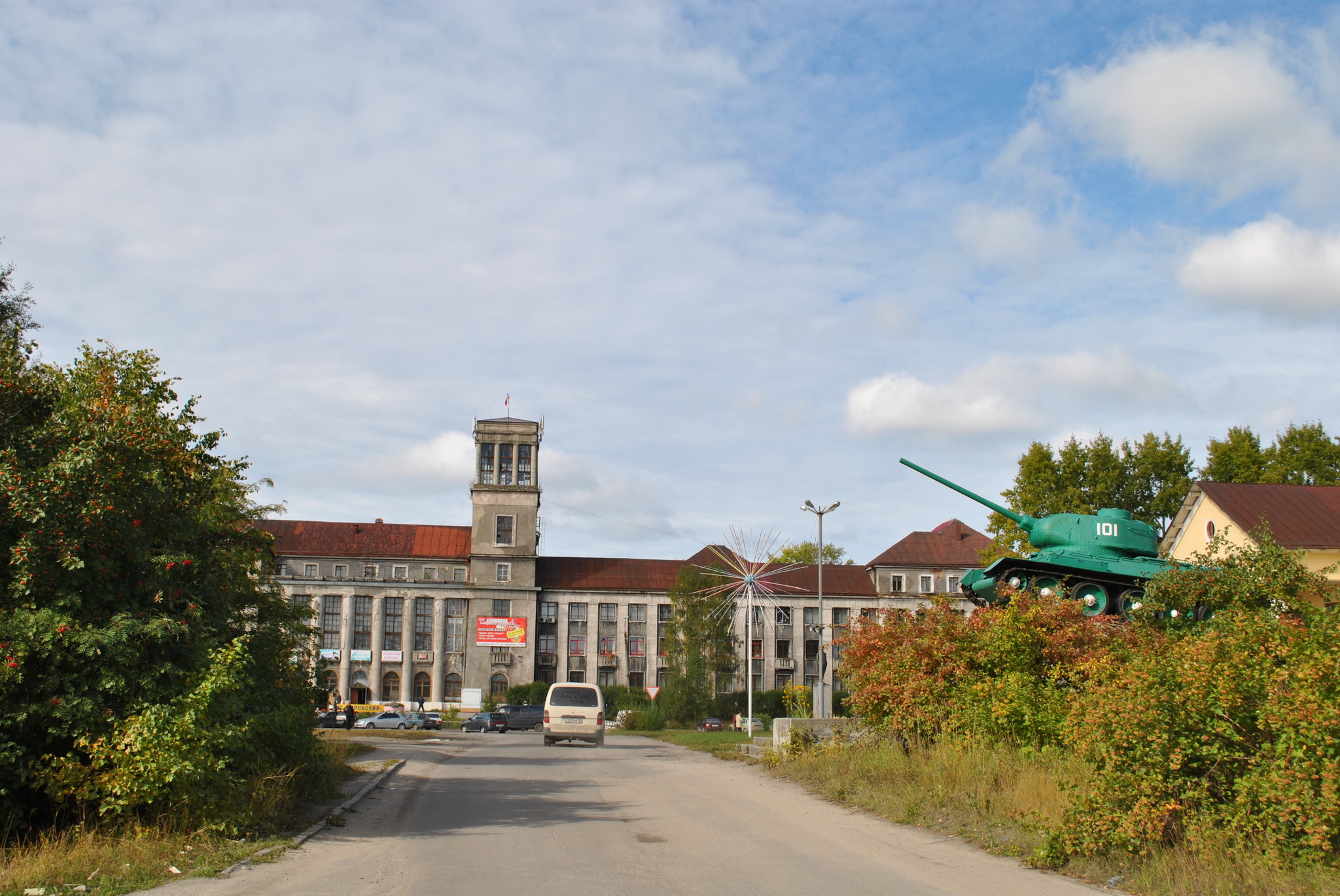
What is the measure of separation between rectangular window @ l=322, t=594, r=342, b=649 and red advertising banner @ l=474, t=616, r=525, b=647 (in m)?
10.3

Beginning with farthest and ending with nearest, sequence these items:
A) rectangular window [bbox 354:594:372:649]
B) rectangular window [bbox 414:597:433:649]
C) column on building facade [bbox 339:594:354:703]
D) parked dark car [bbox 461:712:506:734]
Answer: rectangular window [bbox 414:597:433:649] < rectangular window [bbox 354:594:372:649] < column on building facade [bbox 339:594:354:703] < parked dark car [bbox 461:712:506:734]

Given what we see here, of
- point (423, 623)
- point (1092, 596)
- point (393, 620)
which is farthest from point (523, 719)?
point (1092, 596)

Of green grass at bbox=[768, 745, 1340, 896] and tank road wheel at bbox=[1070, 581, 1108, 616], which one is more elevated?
tank road wheel at bbox=[1070, 581, 1108, 616]

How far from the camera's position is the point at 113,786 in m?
10.2

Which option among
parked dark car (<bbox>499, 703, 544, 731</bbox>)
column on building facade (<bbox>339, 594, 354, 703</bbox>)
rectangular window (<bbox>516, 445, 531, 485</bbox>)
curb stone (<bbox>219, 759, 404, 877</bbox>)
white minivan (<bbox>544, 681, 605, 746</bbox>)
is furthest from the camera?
rectangular window (<bbox>516, 445, 531, 485</bbox>)

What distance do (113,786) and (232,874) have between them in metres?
1.63

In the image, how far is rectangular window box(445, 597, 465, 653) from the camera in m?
78.6

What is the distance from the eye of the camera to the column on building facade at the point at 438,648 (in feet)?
253

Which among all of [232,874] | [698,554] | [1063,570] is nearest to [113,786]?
[232,874]

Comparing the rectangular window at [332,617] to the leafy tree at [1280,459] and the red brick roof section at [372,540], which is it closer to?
the red brick roof section at [372,540]

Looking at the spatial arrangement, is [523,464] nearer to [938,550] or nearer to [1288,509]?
A: [938,550]

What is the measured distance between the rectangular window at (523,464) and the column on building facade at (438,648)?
10.4m

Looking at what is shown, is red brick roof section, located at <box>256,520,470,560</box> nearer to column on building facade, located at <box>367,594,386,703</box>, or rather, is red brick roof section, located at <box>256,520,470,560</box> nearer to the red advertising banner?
column on building facade, located at <box>367,594,386,703</box>

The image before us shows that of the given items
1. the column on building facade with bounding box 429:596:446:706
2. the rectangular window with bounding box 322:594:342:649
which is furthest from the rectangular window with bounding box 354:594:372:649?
the column on building facade with bounding box 429:596:446:706
